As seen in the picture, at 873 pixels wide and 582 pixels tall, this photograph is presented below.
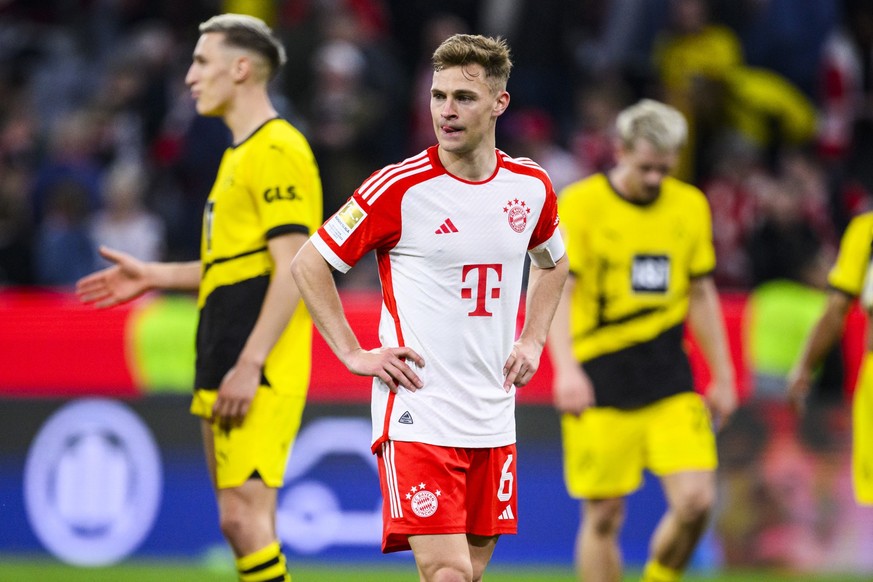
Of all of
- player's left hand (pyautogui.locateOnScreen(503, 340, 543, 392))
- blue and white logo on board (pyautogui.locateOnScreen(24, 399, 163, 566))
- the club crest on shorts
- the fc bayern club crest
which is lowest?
blue and white logo on board (pyautogui.locateOnScreen(24, 399, 163, 566))

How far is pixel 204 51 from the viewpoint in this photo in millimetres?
6254

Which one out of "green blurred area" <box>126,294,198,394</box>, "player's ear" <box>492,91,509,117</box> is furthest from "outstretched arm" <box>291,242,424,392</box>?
"green blurred area" <box>126,294,198,394</box>

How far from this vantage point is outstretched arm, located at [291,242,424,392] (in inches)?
196

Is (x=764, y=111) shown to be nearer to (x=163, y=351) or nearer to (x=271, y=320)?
(x=163, y=351)

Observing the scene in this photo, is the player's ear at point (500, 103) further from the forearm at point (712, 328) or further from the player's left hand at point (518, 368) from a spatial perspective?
the forearm at point (712, 328)

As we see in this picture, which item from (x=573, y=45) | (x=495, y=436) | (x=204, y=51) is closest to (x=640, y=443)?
(x=495, y=436)

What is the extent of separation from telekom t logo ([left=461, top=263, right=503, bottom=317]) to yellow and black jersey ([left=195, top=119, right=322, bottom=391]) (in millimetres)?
1134

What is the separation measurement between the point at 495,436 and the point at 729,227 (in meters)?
6.95

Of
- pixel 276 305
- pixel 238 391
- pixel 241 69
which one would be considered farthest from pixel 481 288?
pixel 241 69

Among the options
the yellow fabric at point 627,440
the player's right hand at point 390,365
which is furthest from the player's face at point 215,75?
the yellow fabric at point 627,440

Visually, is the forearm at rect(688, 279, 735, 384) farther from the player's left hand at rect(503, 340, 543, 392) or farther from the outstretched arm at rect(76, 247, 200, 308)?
the outstretched arm at rect(76, 247, 200, 308)

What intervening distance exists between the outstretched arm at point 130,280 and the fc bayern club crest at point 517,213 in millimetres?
1876

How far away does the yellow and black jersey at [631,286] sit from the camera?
287 inches

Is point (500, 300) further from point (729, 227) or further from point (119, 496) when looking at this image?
point (729, 227)
